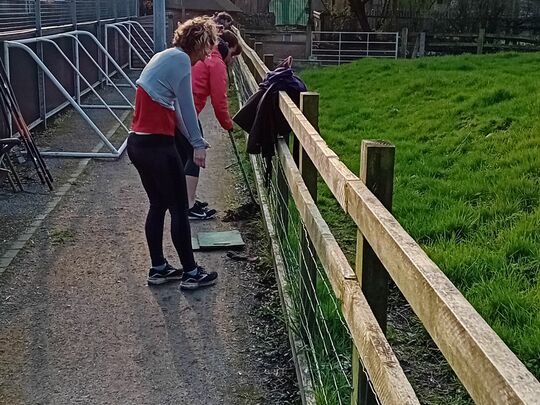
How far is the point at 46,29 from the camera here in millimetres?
11461

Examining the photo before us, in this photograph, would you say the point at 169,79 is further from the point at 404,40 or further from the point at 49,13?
the point at 404,40

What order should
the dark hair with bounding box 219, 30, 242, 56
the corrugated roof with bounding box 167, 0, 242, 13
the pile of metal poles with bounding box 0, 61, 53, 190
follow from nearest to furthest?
the dark hair with bounding box 219, 30, 242, 56 < the pile of metal poles with bounding box 0, 61, 53, 190 < the corrugated roof with bounding box 167, 0, 242, 13

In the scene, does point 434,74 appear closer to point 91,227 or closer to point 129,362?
point 91,227

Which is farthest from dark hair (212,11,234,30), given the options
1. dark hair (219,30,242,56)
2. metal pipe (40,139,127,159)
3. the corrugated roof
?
the corrugated roof

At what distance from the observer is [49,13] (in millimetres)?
11852

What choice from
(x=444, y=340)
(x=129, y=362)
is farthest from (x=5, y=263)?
(x=444, y=340)

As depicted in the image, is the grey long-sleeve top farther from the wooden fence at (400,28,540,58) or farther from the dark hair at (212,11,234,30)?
the wooden fence at (400,28,540,58)

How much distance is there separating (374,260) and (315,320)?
140 centimetres

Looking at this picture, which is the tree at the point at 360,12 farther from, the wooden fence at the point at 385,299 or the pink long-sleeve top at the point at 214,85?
the wooden fence at the point at 385,299

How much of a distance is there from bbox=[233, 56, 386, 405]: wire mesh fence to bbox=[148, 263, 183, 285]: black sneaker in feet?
2.38

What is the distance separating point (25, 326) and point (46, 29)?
7.69m

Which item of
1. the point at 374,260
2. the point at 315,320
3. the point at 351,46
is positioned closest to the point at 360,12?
the point at 351,46

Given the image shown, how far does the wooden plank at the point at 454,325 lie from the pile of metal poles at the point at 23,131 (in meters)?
6.14

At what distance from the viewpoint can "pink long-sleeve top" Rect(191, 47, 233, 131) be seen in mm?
6277
